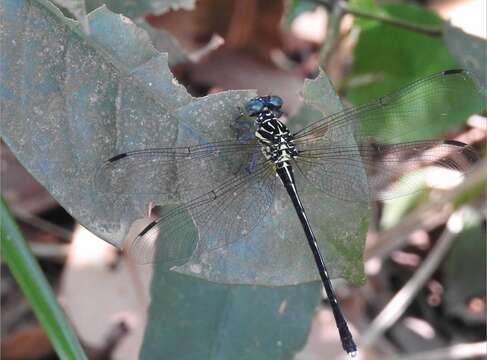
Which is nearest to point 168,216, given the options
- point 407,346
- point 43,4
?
point 43,4

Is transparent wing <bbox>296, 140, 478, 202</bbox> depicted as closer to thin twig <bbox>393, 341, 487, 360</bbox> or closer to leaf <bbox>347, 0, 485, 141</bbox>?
leaf <bbox>347, 0, 485, 141</bbox>

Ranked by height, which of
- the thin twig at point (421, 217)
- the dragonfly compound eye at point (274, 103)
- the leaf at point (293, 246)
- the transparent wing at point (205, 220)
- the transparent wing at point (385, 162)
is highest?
the dragonfly compound eye at point (274, 103)

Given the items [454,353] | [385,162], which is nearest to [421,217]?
[454,353]

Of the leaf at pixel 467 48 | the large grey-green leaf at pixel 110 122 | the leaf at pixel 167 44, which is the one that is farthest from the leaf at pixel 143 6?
the leaf at pixel 467 48

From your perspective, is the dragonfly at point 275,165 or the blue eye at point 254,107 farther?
the blue eye at point 254,107

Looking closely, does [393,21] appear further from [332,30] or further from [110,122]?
[110,122]

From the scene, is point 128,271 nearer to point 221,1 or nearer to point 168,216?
point 168,216

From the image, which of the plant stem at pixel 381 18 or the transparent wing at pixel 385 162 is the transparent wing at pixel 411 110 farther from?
the plant stem at pixel 381 18
